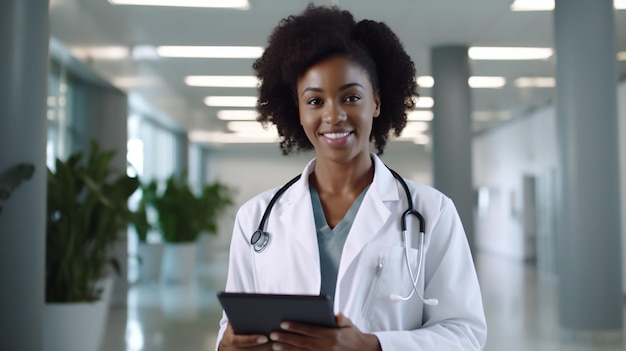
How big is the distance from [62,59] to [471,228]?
499 cm

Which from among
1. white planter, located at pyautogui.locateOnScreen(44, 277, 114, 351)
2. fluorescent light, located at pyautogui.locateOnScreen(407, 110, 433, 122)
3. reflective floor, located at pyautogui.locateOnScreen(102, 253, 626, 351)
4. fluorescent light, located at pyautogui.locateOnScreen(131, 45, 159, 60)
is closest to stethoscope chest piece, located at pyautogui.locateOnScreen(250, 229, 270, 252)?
white planter, located at pyautogui.locateOnScreen(44, 277, 114, 351)

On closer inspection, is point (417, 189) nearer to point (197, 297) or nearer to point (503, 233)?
point (197, 297)

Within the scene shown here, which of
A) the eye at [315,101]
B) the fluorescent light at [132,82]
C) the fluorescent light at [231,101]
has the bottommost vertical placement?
the eye at [315,101]

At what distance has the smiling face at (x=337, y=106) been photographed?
141 centimetres

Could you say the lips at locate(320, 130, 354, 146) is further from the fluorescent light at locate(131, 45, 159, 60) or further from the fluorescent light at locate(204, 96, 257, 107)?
the fluorescent light at locate(204, 96, 257, 107)

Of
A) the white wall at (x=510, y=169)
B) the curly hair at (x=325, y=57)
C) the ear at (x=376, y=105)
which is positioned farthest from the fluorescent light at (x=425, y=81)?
the ear at (x=376, y=105)

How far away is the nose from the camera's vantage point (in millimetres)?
1389

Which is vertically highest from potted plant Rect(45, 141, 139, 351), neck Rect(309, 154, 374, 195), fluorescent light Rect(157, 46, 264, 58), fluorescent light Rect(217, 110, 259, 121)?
fluorescent light Rect(157, 46, 264, 58)

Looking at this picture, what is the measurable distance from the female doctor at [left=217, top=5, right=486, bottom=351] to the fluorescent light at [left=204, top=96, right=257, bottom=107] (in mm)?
10145

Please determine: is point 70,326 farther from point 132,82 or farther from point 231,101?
point 231,101

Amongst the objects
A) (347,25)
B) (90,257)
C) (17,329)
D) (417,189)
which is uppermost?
(347,25)

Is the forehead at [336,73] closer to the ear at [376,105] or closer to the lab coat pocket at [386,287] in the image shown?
the ear at [376,105]

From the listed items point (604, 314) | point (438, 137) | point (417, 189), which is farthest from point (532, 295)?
point (417, 189)

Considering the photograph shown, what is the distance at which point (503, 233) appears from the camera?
1622cm
